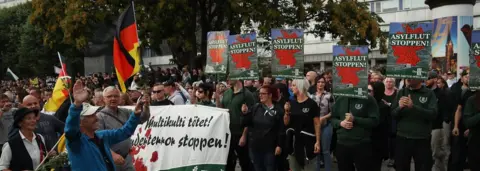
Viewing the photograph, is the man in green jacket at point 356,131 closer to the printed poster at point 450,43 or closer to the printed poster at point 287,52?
the printed poster at point 287,52

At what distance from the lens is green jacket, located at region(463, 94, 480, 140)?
9031mm

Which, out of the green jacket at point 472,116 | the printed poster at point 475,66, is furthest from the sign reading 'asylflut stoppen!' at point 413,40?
the green jacket at point 472,116

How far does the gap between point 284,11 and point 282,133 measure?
17691mm

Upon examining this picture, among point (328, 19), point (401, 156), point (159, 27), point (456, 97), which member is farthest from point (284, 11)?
point (401, 156)

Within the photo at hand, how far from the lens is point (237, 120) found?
10453 millimetres

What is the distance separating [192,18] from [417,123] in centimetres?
1870

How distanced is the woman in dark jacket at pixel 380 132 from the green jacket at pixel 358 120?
125 centimetres

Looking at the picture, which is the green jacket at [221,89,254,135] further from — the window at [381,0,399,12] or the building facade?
the window at [381,0,399,12]

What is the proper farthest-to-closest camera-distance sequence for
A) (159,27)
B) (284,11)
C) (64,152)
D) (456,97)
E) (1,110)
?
(284,11) < (159,27) < (456,97) < (1,110) < (64,152)

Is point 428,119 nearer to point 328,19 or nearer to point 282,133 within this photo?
point 282,133

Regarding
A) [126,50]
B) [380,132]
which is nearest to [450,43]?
[380,132]

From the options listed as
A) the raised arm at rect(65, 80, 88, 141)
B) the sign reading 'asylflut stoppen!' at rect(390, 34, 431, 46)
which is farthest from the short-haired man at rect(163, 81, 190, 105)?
the raised arm at rect(65, 80, 88, 141)

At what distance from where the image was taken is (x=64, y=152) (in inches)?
247

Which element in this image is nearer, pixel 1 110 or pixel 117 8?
pixel 1 110
